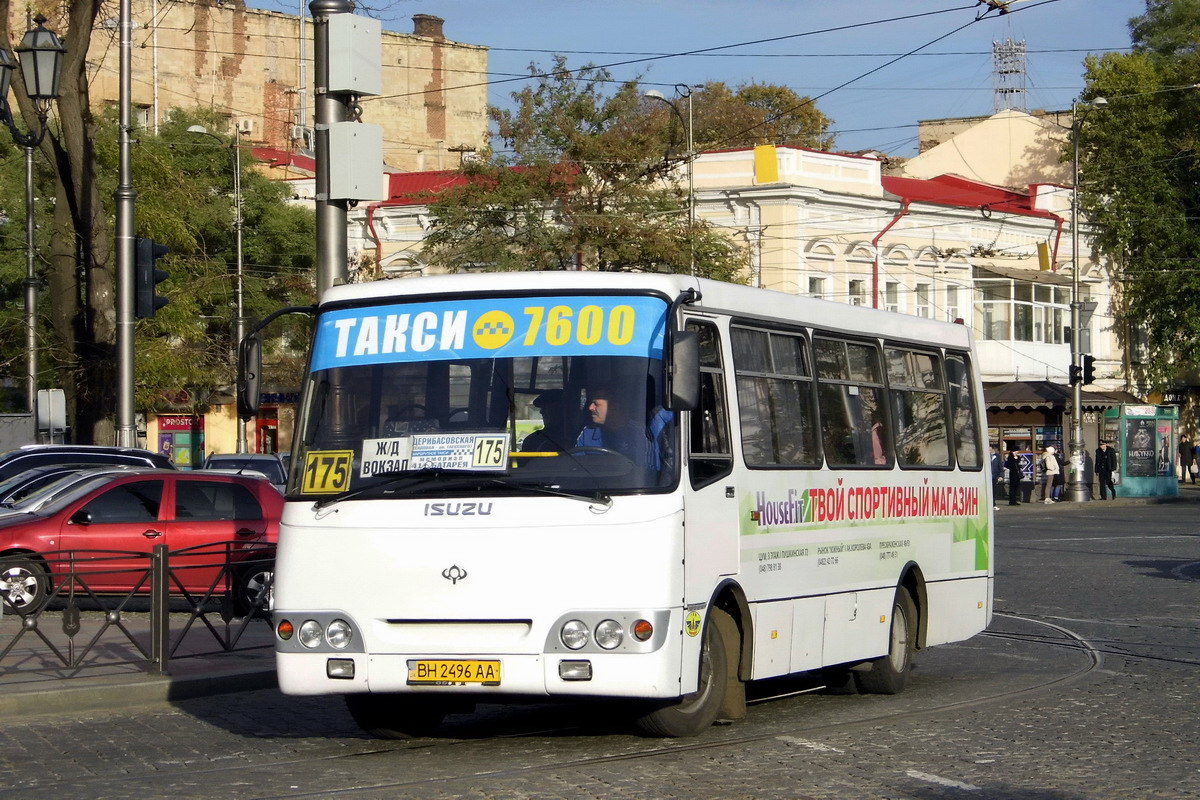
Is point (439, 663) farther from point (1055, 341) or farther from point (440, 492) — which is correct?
point (1055, 341)

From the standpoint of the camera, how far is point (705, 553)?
31.0ft

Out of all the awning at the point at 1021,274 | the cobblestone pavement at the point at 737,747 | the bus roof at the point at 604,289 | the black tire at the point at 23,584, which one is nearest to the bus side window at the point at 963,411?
the cobblestone pavement at the point at 737,747

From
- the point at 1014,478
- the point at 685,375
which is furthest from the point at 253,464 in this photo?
the point at 1014,478

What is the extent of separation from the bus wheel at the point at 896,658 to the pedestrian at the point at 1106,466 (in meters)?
40.6

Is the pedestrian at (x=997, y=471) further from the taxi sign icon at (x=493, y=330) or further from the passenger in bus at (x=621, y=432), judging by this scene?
the passenger in bus at (x=621, y=432)

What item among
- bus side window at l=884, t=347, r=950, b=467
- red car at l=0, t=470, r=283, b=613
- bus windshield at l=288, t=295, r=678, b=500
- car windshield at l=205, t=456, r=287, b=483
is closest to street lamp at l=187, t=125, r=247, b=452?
car windshield at l=205, t=456, r=287, b=483

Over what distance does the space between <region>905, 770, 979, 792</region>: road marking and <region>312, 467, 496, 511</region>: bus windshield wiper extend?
2540 millimetres

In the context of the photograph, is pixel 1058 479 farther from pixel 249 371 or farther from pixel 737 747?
pixel 249 371

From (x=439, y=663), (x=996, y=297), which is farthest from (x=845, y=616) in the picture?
(x=996, y=297)

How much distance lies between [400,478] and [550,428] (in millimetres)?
836

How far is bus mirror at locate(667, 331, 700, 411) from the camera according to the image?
29.2 feet

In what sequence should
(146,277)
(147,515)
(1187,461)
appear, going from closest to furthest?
(147,515) → (146,277) → (1187,461)

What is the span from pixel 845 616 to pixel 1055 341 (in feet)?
163

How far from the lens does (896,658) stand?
40.2 feet
